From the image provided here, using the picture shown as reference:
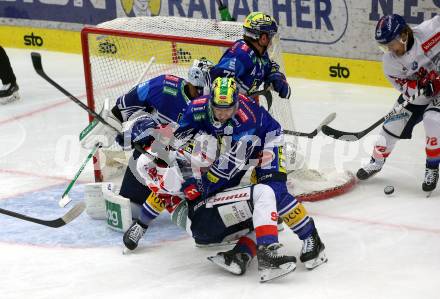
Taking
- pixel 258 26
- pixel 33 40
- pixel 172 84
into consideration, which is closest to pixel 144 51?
pixel 172 84

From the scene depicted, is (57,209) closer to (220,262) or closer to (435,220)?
(220,262)

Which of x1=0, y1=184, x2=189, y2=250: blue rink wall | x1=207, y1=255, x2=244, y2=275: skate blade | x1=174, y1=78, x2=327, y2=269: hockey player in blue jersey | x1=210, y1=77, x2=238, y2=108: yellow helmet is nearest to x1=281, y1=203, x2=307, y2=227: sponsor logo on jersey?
x1=174, y1=78, x2=327, y2=269: hockey player in blue jersey

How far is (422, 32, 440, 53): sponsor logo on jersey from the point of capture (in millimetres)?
4957

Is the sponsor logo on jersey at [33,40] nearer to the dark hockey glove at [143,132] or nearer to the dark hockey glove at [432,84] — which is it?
the dark hockey glove at [143,132]

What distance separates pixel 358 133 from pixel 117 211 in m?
1.64

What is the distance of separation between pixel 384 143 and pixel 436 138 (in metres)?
0.37

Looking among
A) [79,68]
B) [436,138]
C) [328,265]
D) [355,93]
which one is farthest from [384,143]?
[79,68]

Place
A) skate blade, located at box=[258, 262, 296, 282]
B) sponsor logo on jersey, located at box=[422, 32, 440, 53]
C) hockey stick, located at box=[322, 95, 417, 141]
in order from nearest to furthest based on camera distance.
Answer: skate blade, located at box=[258, 262, 296, 282]
sponsor logo on jersey, located at box=[422, 32, 440, 53]
hockey stick, located at box=[322, 95, 417, 141]

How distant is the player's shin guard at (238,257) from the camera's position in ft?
13.2

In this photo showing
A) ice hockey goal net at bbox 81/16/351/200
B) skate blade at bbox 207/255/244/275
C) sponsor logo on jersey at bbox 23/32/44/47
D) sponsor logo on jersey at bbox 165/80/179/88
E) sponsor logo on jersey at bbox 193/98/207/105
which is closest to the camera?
skate blade at bbox 207/255/244/275

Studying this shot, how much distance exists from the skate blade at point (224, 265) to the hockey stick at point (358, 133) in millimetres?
1556

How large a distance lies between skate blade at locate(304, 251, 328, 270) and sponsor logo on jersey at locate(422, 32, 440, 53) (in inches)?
55.9

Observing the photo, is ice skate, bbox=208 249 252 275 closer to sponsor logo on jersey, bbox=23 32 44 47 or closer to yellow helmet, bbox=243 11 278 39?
yellow helmet, bbox=243 11 278 39

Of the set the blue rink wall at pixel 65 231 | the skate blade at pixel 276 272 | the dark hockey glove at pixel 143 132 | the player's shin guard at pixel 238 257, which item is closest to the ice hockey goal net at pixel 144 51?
the blue rink wall at pixel 65 231
